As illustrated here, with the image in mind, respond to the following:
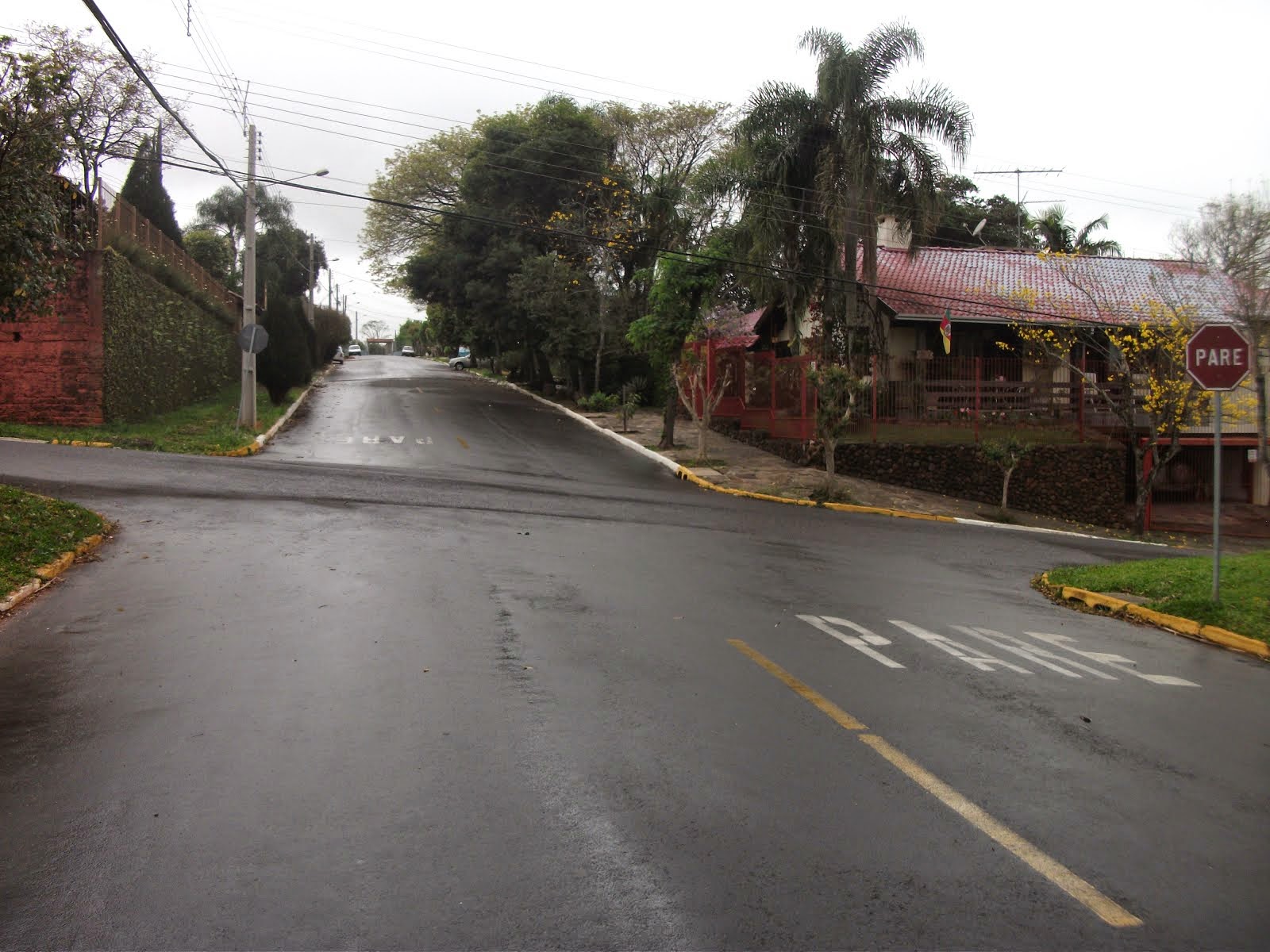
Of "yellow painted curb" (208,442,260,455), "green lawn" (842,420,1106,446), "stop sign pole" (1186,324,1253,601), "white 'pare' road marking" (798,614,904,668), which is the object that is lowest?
"white 'pare' road marking" (798,614,904,668)

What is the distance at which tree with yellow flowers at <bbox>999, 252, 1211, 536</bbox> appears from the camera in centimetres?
2498

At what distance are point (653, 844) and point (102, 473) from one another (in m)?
16.0

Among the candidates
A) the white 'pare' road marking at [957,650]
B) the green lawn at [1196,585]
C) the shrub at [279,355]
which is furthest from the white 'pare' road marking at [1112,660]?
the shrub at [279,355]

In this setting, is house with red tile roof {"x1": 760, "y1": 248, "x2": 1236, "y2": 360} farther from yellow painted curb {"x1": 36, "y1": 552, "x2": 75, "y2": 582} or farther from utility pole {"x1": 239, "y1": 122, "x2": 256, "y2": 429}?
yellow painted curb {"x1": 36, "y1": 552, "x2": 75, "y2": 582}

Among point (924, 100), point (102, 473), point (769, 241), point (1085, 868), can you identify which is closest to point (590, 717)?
point (1085, 868)

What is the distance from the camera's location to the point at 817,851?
4438 mm

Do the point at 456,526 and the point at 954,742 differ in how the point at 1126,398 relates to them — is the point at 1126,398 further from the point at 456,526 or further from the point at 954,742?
the point at 954,742

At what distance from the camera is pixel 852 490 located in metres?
23.5

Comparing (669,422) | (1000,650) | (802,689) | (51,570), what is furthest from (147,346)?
(802,689)

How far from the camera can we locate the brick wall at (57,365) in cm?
2469

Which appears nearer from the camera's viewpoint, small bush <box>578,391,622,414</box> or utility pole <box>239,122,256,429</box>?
utility pole <box>239,122,256,429</box>

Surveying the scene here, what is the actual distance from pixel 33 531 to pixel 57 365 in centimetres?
1556

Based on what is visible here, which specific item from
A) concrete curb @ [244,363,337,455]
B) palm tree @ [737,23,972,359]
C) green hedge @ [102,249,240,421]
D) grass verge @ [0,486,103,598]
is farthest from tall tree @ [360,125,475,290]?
grass verge @ [0,486,103,598]

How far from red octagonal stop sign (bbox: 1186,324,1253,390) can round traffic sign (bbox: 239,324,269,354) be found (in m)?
22.3
